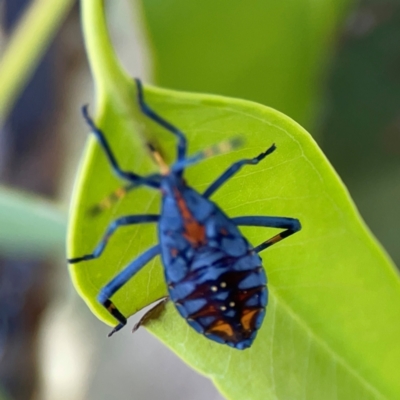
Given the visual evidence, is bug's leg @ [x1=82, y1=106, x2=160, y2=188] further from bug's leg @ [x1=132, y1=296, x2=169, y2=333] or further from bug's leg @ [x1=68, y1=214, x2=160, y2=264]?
bug's leg @ [x1=132, y1=296, x2=169, y2=333]

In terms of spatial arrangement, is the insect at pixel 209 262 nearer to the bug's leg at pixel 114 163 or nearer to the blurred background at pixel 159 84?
the bug's leg at pixel 114 163

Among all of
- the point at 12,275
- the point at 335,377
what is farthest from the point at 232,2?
the point at 12,275

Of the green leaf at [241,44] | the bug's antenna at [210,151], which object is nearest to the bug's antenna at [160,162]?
the bug's antenna at [210,151]

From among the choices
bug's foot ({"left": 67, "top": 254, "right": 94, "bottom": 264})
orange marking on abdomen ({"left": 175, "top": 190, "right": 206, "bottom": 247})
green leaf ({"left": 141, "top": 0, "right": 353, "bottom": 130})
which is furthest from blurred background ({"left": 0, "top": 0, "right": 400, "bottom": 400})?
bug's foot ({"left": 67, "top": 254, "right": 94, "bottom": 264})

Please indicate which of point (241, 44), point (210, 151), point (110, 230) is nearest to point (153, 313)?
point (110, 230)

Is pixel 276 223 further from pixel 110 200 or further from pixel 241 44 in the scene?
pixel 241 44

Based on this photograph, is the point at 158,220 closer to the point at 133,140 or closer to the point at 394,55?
the point at 133,140
